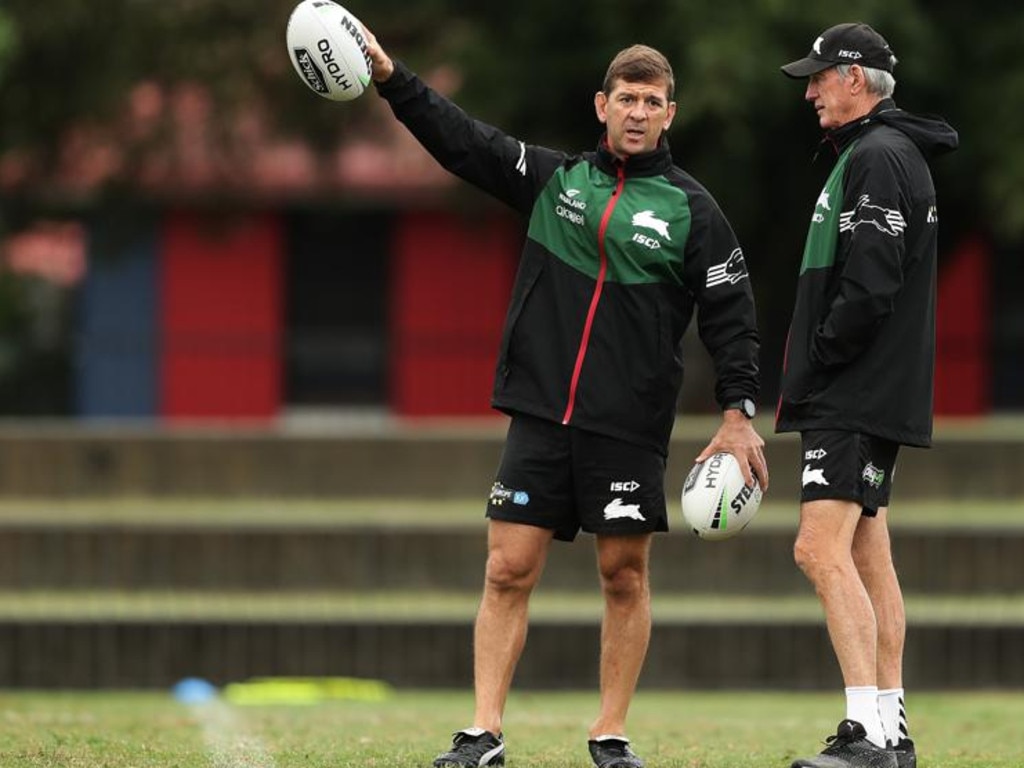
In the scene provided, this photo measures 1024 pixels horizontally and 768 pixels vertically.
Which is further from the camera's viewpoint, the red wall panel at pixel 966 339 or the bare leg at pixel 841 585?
the red wall panel at pixel 966 339

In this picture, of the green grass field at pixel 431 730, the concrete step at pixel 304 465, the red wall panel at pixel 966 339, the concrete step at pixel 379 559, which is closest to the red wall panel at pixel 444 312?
the red wall panel at pixel 966 339

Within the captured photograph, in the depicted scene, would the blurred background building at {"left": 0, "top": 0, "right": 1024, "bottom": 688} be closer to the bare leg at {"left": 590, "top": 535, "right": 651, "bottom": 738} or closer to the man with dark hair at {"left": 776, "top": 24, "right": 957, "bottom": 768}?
the bare leg at {"left": 590, "top": 535, "right": 651, "bottom": 738}

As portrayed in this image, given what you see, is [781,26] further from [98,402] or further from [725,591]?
[98,402]

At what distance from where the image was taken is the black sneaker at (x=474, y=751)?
22.6ft

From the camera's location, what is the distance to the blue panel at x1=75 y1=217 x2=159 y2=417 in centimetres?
2669

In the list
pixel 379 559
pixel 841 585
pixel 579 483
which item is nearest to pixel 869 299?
pixel 841 585

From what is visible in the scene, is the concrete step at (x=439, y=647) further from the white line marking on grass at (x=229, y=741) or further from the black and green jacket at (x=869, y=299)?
the black and green jacket at (x=869, y=299)

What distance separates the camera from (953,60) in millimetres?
17578

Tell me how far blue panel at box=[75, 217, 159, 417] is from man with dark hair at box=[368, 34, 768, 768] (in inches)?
725

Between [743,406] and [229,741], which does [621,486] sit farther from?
[229,741]

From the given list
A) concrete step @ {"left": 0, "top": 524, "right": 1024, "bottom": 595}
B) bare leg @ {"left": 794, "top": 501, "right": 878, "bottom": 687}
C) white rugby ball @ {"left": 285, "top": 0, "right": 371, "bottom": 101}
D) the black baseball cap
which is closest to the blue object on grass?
concrete step @ {"left": 0, "top": 524, "right": 1024, "bottom": 595}

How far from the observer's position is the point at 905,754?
7.03 meters

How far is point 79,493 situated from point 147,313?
12812mm

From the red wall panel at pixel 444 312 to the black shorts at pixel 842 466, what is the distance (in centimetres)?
1933
